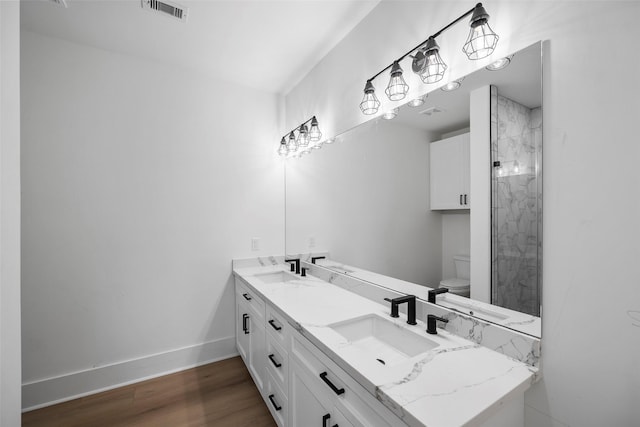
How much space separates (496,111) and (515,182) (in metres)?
0.30

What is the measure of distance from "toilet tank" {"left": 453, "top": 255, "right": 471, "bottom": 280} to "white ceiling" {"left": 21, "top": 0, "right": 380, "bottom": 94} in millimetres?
1601

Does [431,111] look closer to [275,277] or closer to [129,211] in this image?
[275,277]

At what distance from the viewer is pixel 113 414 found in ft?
6.35

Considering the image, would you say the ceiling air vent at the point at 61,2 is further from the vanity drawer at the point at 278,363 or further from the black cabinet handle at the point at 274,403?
the black cabinet handle at the point at 274,403

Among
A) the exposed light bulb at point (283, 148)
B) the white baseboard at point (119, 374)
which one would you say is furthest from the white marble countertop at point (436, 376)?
the exposed light bulb at point (283, 148)

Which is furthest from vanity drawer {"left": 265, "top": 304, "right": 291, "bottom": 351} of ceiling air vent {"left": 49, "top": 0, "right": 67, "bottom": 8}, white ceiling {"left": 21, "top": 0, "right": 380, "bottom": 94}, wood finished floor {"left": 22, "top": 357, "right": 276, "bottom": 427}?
ceiling air vent {"left": 49, "top": 0, "right": 67, "bottom": 8}

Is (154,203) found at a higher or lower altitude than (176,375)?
higher

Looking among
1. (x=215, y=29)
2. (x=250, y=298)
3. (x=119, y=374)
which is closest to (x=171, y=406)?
(x=119, y=374)

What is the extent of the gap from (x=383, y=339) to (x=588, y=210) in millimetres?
979

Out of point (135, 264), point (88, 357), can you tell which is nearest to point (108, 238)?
point (135, 264)

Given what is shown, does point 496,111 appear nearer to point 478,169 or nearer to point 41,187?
point 478,169

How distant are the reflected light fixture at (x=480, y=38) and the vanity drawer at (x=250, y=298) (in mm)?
1791

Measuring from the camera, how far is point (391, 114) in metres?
1.62

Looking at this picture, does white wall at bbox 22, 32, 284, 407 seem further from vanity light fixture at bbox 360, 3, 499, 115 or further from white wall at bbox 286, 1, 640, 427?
white wall at bbox 286, 1, 640, 427
